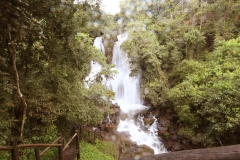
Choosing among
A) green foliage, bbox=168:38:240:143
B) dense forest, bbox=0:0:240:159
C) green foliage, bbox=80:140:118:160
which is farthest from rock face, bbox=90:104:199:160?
green foliage, bbox=168:38:240:143

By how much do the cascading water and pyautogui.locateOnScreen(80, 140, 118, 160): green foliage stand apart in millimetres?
2659

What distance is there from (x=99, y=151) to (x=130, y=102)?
7962 millimetres

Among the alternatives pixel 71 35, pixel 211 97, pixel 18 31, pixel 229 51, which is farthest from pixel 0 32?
pixel 229 51

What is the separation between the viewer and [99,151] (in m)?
8.33

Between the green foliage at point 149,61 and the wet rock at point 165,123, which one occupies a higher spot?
the green foliage at point 149,61

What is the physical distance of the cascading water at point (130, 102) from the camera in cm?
1164

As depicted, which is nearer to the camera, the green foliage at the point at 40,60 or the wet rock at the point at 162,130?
the green foliage at the point at 40,60

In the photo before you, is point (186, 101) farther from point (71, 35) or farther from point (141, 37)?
point (71, 35)

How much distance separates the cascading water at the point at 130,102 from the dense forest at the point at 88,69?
116 centimetres

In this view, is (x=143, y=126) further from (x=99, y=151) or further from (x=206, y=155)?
(x=206, y=155)

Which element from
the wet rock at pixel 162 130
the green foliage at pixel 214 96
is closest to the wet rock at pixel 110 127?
the wet rock at pixel 162 130

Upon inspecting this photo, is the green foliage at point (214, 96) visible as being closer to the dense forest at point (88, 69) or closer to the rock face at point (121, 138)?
the dense forest at point (88, 69)

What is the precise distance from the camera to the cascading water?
11.6 meters

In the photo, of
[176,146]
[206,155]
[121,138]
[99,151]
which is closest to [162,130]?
[176,146]
